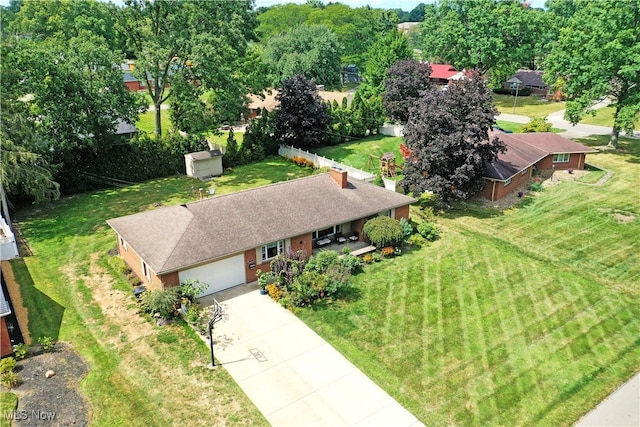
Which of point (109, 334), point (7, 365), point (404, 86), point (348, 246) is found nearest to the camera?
point (7, 365)

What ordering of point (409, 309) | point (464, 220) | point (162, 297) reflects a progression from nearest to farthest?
point (162, 297) < point (409, 309) < point (464, 220)

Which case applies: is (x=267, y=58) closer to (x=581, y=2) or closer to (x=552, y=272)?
(x=581, y=2)

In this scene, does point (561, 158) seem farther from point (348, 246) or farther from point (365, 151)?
point (348, 246)

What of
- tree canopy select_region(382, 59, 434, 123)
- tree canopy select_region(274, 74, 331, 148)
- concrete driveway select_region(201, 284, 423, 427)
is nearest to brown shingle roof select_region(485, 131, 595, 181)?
tree canopy select_region(382, 59, 434, 123)

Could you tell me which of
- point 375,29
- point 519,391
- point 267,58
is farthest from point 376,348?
point 375,29

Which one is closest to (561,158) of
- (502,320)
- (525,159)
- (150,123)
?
(525,159)

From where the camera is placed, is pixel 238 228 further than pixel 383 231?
No

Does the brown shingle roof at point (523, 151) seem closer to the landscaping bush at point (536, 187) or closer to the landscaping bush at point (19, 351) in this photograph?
the landscaping bush at point (536, 187)
